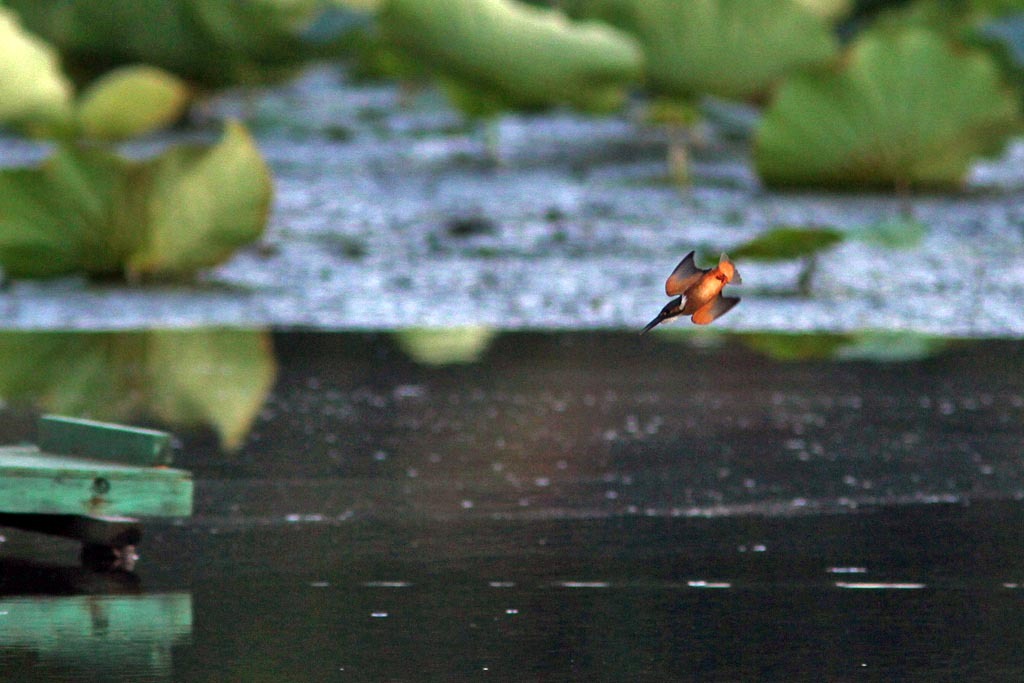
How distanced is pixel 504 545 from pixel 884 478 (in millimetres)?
1247

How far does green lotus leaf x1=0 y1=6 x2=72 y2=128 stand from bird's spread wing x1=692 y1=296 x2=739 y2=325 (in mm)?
9330

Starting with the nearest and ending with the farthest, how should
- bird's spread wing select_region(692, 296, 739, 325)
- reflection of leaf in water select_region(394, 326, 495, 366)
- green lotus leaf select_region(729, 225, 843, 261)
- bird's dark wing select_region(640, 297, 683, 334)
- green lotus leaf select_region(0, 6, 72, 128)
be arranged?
bird's dark wing select_region(640, 297, 683, 334), bird's spread wing select_region(692, 296, 739, 325), reflection of leaf in water select_region(394, 326, 495, 366), green lotus leaf select_region(729, 225, 843, 261), green lotus leaf select_region(0, 6, 72, 128)

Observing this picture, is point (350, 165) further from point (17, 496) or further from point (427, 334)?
point (17, 496)

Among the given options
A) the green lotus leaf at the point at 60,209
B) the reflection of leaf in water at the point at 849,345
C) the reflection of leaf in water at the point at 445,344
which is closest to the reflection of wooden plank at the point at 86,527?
the reflection of leaf in water at the point at 445,344

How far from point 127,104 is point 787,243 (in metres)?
5.73

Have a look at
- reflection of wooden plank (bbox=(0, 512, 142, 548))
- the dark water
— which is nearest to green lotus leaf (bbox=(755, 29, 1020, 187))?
the dark water

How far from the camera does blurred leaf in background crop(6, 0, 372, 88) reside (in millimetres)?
13016

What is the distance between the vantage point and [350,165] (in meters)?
11.8

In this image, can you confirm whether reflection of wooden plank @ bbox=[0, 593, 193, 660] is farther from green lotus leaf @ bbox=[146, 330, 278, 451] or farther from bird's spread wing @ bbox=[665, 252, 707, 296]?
green lotus leaf @ bbox=[146, 330, 278, 451]

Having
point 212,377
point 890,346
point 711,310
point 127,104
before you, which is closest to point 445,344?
point 212,377

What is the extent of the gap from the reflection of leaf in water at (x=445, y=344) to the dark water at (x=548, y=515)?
0.09 ft

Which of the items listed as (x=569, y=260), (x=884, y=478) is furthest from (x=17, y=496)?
(x=569, y=260)

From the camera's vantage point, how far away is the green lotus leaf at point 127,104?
12156 millimetres

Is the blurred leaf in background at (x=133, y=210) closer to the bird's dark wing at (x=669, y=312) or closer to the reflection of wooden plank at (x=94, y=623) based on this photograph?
the reflection of wooden plank at (x=94, y=623)
